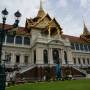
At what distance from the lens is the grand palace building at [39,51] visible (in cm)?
3197

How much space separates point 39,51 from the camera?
3353 cm

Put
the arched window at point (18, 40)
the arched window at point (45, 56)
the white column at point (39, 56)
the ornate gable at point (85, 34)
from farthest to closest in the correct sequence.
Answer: the ornate gable at point (85, 34) < the arched window at point (18, 40) < the arched window at point (45, 56) < the white column at point (39, 56)

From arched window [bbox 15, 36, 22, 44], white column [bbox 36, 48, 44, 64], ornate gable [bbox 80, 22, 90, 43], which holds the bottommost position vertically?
white column [bbox 36, 48, 44, 64]

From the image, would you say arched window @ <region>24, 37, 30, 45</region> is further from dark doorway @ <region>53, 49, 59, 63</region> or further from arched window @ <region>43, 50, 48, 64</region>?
dark doorway @ <region>53, 49, 59, 63</region>

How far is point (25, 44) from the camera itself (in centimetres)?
3772

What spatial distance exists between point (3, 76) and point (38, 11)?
131ft

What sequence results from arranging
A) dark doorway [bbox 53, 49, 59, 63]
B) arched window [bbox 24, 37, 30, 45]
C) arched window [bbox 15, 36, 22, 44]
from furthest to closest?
arched window [bbox 24, 37, 30, 45] < arched window [bbox 15, 36, 22, 44] < dark doorway [bbox 53, 49, 59, 63]

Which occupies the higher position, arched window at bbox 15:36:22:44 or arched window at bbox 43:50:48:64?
arched window at bbox 15:36:22:44

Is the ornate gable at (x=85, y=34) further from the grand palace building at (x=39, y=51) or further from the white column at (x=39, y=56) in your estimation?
the white column at (x=39, y=56)

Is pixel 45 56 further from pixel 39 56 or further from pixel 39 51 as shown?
pixel 39 51

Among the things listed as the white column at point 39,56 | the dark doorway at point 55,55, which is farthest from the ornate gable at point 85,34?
the white column at point 39,56

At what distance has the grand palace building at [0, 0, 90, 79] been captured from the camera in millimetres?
31969

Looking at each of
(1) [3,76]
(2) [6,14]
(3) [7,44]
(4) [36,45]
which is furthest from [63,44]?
(1) [3,76]

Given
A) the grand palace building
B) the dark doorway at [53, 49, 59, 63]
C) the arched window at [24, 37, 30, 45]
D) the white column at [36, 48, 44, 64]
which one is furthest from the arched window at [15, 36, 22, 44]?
the dark doorway at [53, 49, 59, 63]
